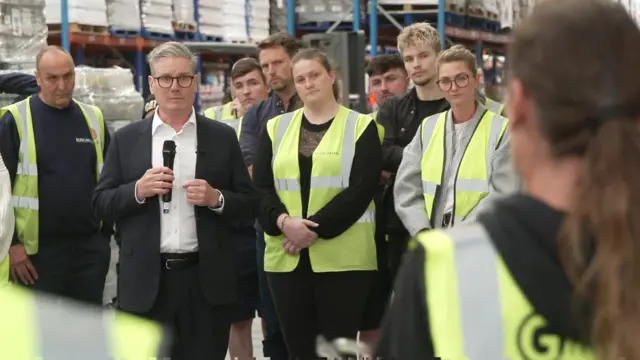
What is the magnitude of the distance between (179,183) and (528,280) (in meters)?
2.89

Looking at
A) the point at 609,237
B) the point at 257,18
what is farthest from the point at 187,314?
the point at 257,18

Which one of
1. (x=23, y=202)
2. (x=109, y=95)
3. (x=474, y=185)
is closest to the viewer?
(x=474, y=185)

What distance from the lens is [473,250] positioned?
1253mm

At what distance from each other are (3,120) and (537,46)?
4.12 metres

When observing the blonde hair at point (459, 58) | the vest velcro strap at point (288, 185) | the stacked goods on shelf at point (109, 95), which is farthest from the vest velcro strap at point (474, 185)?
the stacked goods on shelf at point (109, 95)

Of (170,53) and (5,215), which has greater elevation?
(170,53)

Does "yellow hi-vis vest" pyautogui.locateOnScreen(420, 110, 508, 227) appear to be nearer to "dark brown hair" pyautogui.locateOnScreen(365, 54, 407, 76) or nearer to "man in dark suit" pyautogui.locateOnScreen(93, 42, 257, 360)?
"man in dark suit" pyautogui.locateOnScreen(93, 42, 257, 360)

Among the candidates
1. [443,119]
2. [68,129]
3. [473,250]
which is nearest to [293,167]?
[443,119]

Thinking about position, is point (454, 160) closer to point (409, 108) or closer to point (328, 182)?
point (328, 182)

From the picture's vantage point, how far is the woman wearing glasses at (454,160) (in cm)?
416

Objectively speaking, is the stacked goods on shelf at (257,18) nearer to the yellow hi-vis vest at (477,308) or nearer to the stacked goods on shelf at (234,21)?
the stacked goods on shelf at (234,21)

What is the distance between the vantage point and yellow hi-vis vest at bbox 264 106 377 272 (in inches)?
181

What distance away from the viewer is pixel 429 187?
433 cm

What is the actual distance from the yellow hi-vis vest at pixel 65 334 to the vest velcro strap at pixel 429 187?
320 cm
